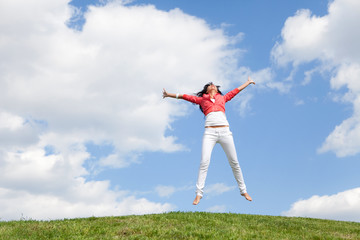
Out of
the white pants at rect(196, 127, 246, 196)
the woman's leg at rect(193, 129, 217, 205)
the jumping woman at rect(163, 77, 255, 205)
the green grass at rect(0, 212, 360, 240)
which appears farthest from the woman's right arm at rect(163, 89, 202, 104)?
the green grass at rect(0, 212, 360, 240)

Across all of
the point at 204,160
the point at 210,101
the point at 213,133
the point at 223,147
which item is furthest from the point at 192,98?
the point at 204,160

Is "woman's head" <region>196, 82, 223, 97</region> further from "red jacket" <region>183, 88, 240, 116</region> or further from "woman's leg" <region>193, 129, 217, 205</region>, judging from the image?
"woman's leg" <region>193, 129, 217, 205</region>

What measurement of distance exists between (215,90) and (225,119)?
1.18 metres

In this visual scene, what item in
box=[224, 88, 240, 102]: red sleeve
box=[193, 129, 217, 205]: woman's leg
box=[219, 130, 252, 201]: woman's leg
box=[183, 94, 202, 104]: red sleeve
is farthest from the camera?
box=[224, 88, 240, 102]: red sleeve

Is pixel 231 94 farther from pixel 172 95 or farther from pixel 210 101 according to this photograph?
pixel 172 95

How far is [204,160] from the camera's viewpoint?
12.2m

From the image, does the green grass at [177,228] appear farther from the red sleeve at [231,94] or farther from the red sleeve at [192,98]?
the red sleeve at [231,94]

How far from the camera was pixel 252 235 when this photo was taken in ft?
31.4

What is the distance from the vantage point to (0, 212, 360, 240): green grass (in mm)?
9461

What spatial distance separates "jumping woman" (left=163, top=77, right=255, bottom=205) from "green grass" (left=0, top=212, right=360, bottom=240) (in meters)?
1.06

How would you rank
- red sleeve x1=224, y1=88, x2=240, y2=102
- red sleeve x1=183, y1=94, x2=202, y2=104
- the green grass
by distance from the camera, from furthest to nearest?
red sleeve x1=224, y1=88, x2=240, y2=102, red sleeve x1=183, y1=94, x2=202, y2=104, the green grass

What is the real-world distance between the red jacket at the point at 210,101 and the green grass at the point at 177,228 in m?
3.34

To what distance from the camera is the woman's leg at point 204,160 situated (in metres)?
12.1

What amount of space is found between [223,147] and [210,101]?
1585 mm
